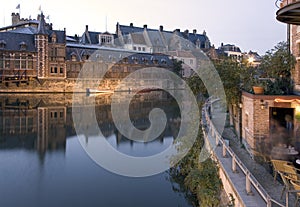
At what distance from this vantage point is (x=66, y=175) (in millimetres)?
12188

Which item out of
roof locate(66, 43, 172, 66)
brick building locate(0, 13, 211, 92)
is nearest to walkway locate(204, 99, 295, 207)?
brick building locate(0, 13, 211, 92)

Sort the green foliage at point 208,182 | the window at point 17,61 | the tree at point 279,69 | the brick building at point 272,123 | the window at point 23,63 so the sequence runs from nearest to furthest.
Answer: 1. the green foliage at point 208,182
2. the brick building at point 272,123
3. the tree at point 279,69
4. the window at point 17,61
5. the window at point 23,63

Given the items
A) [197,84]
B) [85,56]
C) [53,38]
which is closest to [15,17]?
[53,38]

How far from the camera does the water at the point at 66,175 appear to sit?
32.5 feet

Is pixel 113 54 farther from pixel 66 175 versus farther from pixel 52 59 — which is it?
pixel 66 175

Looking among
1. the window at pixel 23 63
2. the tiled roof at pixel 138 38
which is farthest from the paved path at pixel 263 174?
the tiled roof at pixel 138 38

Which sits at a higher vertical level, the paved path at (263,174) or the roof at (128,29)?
the roof at (128,29)

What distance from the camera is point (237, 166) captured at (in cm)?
721

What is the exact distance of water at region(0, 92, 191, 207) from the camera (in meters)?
9.90

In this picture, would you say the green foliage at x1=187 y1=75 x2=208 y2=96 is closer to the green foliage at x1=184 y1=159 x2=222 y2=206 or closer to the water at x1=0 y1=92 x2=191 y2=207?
the water at x1=0 y1=92 x2=191 y2=207

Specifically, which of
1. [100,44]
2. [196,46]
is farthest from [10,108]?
[196,46]

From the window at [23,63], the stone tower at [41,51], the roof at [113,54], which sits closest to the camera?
the window at [23,63]

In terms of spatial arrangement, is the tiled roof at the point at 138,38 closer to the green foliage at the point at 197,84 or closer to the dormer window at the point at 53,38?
the dormer window at the point at 53,38

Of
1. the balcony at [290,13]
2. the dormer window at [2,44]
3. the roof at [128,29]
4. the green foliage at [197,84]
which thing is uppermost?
the roof at [128,29]
